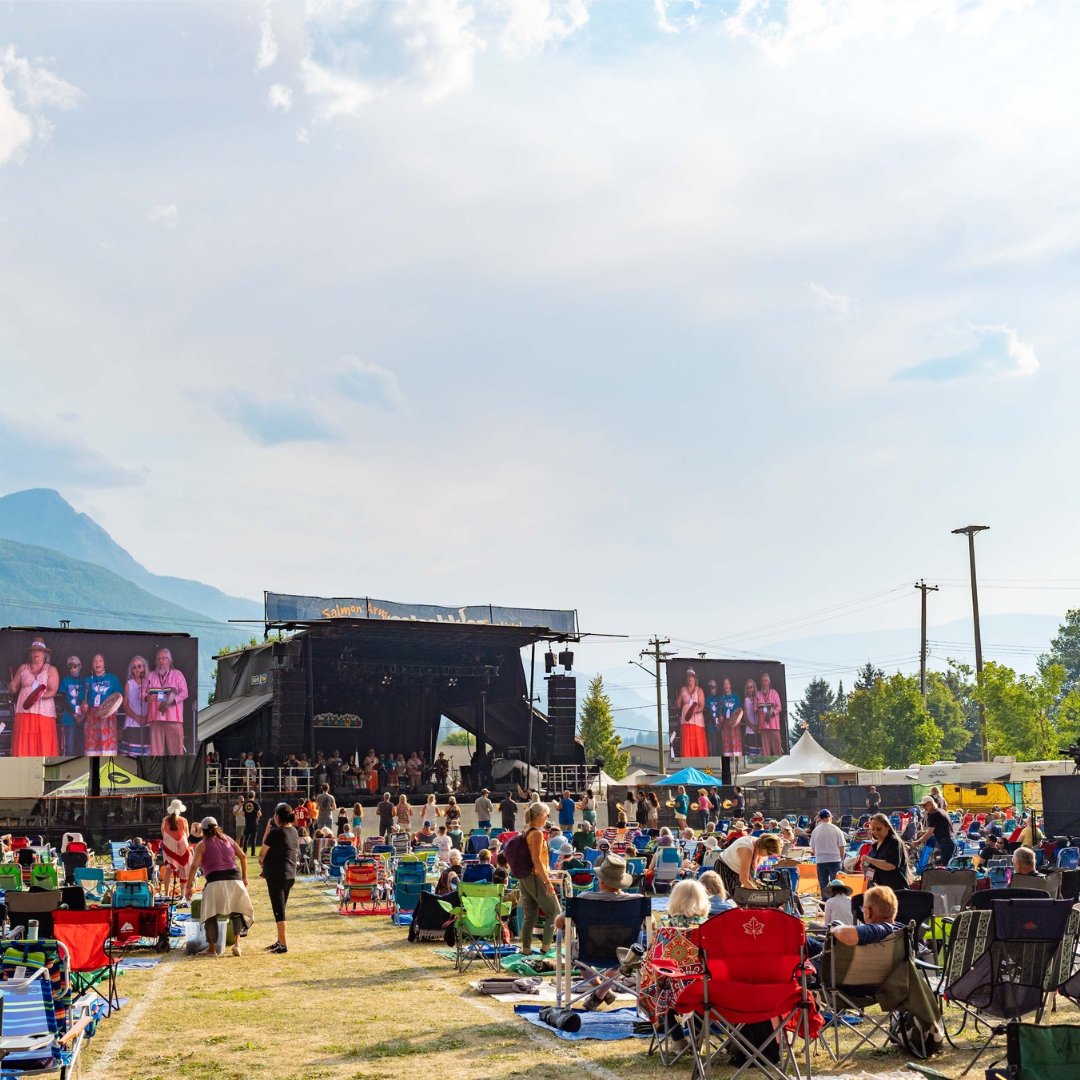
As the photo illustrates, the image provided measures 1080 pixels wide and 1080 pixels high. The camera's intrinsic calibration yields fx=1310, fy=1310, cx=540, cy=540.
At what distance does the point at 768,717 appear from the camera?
43094 mm

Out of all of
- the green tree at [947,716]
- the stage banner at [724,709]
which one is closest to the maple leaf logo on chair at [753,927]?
the stage banner at [724,709]

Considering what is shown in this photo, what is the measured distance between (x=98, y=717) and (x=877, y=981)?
2843cm

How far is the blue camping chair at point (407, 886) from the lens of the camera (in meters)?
14.3

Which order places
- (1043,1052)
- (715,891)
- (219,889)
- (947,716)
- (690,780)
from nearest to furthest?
(1043,1052), (715,891), (219,889), (690,780), (947,716)

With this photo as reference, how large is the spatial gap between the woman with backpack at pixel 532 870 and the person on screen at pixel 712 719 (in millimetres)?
31803

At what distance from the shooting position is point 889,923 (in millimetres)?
7148

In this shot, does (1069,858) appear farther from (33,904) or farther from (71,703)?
(71,703)

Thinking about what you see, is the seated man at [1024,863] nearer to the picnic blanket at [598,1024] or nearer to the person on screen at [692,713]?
the picnic blanket at [598,1024]

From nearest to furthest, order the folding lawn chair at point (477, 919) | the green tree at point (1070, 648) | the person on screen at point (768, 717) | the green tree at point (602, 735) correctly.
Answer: the folding lawn chair at point (477, 919)
the person on screen at point (768, 717)
the green tree at point (602, 735)
the green tree at point (1070, 648)

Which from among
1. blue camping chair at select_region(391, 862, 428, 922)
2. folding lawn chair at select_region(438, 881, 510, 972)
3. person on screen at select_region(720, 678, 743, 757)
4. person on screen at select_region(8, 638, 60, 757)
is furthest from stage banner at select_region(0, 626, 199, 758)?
folding lawn chair at select_region(438, 881, 510, 972)

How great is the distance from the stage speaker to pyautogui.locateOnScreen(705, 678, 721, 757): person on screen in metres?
19.4

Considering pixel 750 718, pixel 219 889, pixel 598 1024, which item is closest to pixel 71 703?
pixel 750 718

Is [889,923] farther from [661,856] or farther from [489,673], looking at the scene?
[489,673]

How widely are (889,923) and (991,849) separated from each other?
30.0ft
